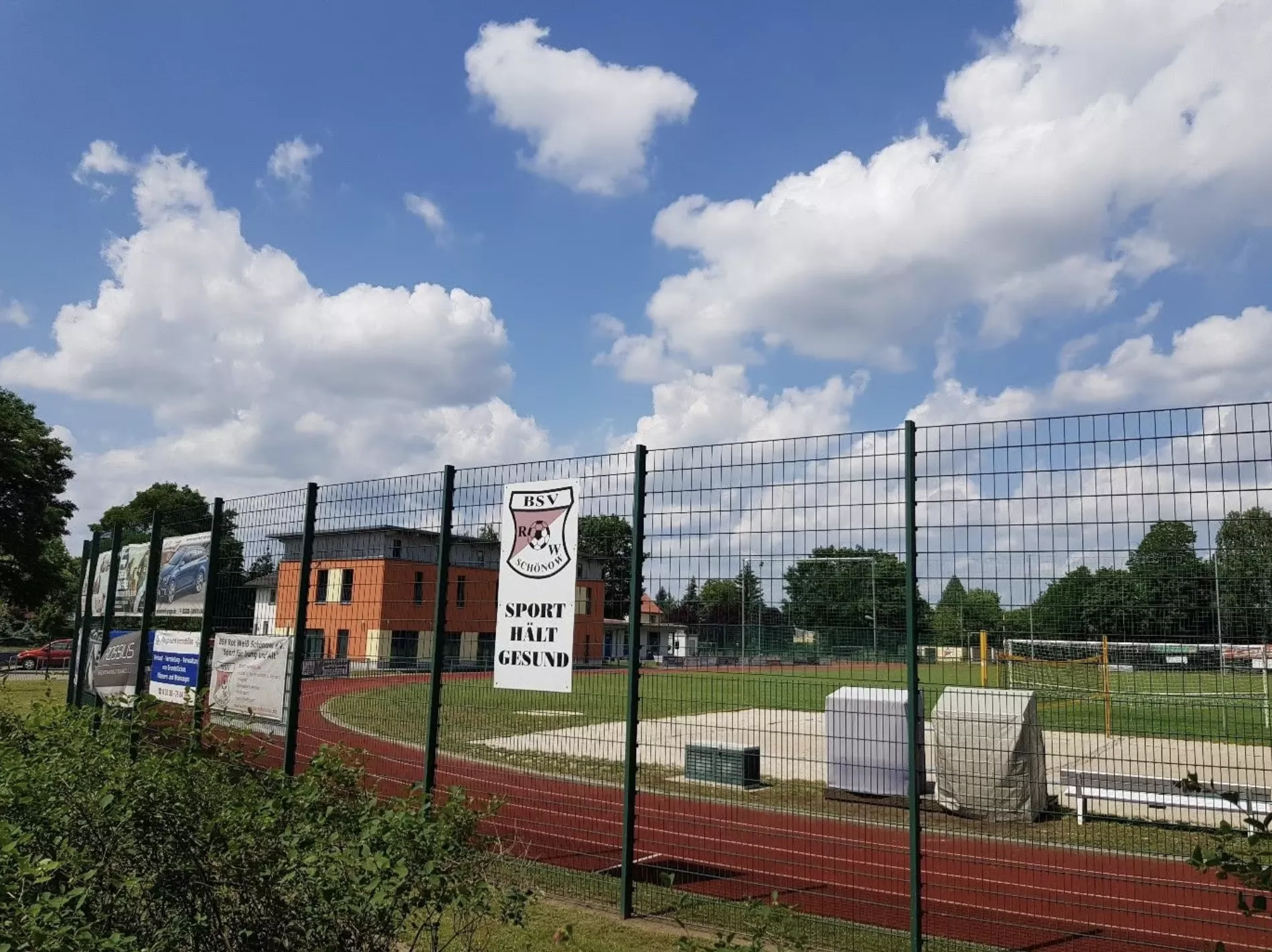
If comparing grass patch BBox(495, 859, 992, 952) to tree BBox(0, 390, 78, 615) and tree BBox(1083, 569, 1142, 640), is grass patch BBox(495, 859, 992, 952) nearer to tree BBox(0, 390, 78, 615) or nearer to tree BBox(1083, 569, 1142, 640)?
tree BBox(1083, 569, 1142, 640)

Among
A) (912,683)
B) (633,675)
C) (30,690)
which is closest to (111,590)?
(633,675)

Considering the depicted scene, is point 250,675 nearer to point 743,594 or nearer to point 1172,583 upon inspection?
point 743,594

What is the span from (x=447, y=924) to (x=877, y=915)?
10.6 feet

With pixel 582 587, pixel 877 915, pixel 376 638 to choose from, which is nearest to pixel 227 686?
pixel 376 638

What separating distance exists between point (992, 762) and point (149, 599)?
10.4 meters

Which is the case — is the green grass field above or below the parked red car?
above

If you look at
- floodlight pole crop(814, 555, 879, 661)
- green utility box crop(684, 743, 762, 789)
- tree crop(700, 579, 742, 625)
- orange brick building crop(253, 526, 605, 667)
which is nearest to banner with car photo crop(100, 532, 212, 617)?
orange brick building crop(253, 526, 605, 667)

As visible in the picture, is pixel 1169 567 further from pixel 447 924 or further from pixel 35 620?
pixel 35 620

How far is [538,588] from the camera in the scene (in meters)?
7.59

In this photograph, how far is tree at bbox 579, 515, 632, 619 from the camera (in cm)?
745

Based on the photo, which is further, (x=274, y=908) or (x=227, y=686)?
(x=227, y=686)

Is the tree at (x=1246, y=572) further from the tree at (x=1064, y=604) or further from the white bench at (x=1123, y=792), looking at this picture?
the white bench at (x=1123, y=792)

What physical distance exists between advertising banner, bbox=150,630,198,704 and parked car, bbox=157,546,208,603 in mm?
544

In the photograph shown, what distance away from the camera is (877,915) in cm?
722
